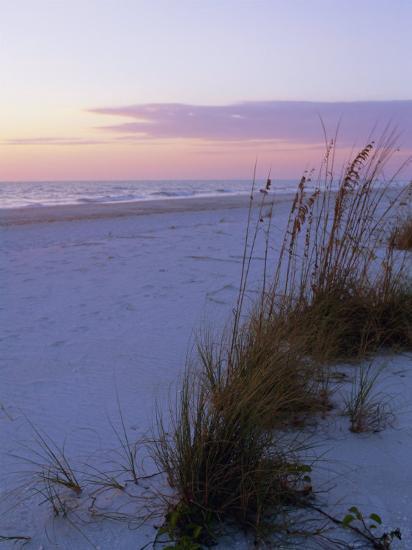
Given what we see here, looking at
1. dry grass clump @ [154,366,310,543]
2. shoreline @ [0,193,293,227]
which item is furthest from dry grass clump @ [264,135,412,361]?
shoreline @ [0,193,293,227]

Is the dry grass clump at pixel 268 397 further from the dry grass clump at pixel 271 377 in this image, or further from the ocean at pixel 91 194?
the ocean at pixel 91 194

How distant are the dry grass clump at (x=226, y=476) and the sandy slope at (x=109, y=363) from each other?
6.2 inches

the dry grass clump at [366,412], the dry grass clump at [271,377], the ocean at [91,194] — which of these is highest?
the dry grass clump at [271,377]

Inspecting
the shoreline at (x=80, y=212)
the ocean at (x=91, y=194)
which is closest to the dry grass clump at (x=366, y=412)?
the shoreline at (x=80, y=212)

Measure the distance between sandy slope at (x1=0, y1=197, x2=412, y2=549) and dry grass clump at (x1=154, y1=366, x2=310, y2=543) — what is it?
0.52ft

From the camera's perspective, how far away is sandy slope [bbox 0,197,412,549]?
81.4 inches

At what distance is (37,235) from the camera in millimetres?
10492

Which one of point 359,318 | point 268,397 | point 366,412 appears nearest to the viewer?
point 268,397

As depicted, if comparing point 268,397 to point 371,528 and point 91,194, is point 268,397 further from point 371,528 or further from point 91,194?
point 91,194

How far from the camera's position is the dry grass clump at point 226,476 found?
1853 millimetres

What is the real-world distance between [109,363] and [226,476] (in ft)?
5.49

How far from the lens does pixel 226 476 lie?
1.93 m

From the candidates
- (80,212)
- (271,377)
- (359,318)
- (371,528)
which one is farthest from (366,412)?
(80,212)

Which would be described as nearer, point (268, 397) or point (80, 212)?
point (268, 397)
